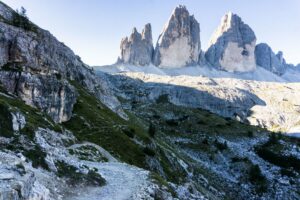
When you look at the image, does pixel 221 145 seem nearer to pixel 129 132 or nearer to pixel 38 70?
pixel 129 132

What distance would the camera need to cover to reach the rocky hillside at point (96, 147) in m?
30.6

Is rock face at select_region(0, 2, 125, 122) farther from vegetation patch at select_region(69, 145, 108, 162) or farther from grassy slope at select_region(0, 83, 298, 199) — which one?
vegetation patch at select_region(69, 145, 108, 162)

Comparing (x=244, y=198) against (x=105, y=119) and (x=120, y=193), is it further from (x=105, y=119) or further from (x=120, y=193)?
(x=120, y=193)

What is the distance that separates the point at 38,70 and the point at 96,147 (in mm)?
17731

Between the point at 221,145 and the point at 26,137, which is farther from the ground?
the point at 26,137

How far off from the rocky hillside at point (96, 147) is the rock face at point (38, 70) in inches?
6.3

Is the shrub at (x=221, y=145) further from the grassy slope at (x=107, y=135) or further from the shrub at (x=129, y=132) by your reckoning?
the shrub at (x=129, y=132)

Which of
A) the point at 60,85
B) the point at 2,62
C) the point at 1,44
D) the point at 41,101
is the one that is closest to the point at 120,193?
the point at 41,101

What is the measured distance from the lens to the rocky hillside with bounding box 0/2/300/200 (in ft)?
100

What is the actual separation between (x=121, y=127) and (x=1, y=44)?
2606 cm

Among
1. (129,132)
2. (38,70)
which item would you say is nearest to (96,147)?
(129,132)

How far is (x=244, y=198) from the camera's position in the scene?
74.3 meters

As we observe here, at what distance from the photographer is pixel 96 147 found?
5300 centimetres

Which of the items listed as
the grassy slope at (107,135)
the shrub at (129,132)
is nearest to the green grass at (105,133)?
the grassy slope at (107,135)
